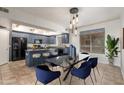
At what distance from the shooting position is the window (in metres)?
5.91

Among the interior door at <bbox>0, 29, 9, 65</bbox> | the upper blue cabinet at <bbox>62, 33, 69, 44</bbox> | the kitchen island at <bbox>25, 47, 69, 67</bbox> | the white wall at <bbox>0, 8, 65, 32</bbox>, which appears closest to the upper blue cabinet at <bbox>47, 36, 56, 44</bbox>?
the upper blue cabinet at <bbox>62, 33, 69, 44</bbox>

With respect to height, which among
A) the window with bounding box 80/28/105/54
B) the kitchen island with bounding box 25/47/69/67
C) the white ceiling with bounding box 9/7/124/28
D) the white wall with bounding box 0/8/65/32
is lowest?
the kitchen island with bounding box 25/47/69/67

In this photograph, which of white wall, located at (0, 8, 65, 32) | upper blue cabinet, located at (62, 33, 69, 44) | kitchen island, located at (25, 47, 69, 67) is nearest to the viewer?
white wall, located at (0, 8, 65, 32)

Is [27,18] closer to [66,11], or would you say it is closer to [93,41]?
[66,11]

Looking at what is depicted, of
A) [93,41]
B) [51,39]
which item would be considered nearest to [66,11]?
[93,41]

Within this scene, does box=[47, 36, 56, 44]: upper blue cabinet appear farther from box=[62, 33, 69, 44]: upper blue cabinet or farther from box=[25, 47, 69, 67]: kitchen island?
box=[25, 47, 69, 67]: kitchen island

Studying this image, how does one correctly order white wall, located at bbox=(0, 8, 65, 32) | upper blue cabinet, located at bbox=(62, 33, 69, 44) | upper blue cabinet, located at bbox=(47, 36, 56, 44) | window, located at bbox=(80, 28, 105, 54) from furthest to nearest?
upper blue cabinet, located at bbox=(47, 36, 56, 44)
upper blue cabinet, located at bbox=(62, 33, 69, 44)
window, located at bbox=(80, 28, 105, 54)
white wall, located at bbox=(0, 8, 65, 32)

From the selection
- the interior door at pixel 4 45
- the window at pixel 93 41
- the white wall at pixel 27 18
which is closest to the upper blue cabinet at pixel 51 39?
the window at pixel 93 41

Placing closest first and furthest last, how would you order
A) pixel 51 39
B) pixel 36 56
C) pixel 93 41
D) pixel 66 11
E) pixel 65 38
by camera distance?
pixel 66 11 < pixel 36 56 < pixel 93 41 < pixel 65 38 < pixel 51 39

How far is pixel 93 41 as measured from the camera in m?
6.47

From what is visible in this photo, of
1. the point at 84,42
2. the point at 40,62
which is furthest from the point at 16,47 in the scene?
the point at 84,42

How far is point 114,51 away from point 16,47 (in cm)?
588

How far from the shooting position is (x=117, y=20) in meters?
5.04
